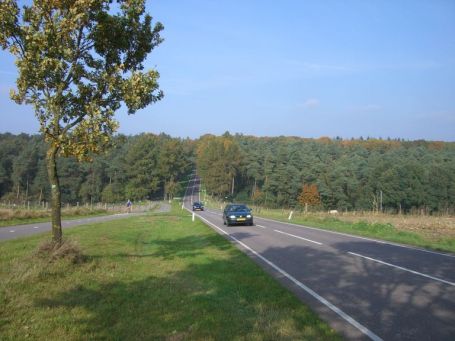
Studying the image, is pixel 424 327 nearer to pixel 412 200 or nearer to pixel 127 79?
pixel 127 79

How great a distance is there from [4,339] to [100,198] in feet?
409

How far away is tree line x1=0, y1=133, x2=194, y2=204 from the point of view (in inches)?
4464

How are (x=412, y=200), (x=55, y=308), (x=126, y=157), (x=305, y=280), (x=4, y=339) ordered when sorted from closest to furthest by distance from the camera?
1. (x=4, y=339)
2. (x=55, y=308)
3. (x=305, y=280)
4. (x=412, y=200)
5. (x=126, y=157)

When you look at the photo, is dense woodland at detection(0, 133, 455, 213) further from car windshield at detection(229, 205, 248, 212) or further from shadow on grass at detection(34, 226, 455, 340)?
shadow on grass at detection(34, 226, 455, 340)

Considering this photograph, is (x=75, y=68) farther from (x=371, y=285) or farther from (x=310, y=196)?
(x=310, y=196)

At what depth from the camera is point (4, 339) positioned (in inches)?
222

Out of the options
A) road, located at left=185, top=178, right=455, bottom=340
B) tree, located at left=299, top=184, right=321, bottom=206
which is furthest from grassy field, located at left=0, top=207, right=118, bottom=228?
tree, located at left=299, top=184, right=321, bottom=206

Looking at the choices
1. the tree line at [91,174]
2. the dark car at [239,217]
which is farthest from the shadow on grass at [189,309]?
the tree line at [91,174]

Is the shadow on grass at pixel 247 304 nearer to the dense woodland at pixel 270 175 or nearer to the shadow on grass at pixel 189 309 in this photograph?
the shadow on grass at pixel 189 309

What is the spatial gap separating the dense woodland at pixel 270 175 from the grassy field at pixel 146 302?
8447 cm

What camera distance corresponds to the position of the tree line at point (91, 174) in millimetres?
113375

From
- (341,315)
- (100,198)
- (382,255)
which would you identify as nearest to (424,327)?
(341,315)

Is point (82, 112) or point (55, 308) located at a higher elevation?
point (82, 112)

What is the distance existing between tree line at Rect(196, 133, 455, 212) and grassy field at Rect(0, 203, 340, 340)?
220ft
